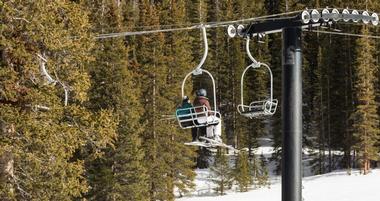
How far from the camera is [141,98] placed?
40.4 meters

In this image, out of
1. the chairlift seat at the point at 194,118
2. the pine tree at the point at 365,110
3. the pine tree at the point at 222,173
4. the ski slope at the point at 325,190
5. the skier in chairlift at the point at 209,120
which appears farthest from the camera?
the pine tree at the point at 365,110

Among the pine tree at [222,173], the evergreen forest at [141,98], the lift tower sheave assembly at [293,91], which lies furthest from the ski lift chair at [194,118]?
the pine tree at [222,173]

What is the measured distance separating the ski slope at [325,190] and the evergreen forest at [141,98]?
120 cm

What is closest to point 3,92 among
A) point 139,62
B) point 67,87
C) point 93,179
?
point 67,87

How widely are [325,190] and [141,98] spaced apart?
13110 mm

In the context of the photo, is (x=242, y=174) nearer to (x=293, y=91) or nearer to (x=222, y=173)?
(x=222, y=173)

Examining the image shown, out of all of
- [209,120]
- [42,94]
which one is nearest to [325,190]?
[209,120]

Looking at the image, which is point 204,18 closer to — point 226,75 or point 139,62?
point 226,75

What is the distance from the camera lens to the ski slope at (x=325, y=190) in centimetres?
3606

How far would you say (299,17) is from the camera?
9.73 meters

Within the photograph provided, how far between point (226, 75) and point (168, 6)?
828cm

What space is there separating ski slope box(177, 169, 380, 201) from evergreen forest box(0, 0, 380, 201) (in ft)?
3.93

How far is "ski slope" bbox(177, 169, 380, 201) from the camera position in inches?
1420

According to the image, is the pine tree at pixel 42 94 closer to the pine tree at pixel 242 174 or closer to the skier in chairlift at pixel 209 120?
the skier in chairlift at pixel 209 120
